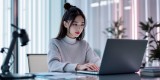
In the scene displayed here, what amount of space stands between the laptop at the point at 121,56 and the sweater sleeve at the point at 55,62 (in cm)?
21

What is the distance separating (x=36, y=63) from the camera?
246 centimetres

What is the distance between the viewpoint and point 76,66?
1.77m

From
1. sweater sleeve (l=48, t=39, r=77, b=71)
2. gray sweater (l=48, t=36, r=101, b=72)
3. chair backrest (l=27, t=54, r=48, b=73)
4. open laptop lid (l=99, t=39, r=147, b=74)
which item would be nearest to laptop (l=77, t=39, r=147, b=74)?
open laptop lid (l=99, t=39, r=147, b=74)

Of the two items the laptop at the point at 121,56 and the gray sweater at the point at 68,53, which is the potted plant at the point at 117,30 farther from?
the laptop at the point at 121,56

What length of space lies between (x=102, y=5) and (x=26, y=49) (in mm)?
1406

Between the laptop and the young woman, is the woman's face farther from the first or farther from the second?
the laptop

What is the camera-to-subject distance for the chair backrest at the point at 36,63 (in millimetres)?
2438

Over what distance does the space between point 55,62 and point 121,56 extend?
21.3 inches

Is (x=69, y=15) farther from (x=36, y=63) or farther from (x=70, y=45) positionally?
(x=36, y=63)

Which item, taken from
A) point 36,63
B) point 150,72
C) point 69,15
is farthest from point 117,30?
point 150,72

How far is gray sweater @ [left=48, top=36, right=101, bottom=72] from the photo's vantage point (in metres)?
1.99

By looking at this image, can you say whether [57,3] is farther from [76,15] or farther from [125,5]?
[76,15]

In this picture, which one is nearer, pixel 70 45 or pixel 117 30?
pixel 70 45

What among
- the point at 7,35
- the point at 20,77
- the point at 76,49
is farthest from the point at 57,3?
the point at 20,77
